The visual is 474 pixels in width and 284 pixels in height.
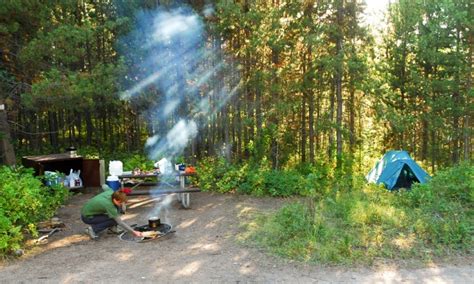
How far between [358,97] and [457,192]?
26.4 ft

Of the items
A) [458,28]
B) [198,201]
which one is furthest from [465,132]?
[198,201]

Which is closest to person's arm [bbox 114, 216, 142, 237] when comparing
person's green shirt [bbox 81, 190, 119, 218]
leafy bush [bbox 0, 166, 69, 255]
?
person's green shirt [bbox 81, 190, 119, 218]

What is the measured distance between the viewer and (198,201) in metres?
9.61

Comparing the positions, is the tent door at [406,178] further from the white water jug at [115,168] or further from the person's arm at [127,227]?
the person's arm at [127,227]

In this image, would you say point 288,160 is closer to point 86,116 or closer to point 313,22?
point 313,22

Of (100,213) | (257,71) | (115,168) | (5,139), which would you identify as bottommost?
(100,213)

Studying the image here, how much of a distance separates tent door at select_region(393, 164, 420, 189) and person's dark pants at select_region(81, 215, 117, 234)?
7.99 m

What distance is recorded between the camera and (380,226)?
673 cm

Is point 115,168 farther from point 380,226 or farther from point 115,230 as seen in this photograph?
point 380,226

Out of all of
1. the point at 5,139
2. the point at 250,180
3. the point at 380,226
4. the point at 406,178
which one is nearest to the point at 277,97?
the point at 250,180

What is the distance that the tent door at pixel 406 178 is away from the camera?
430 inches

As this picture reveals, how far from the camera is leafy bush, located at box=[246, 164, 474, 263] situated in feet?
18.7

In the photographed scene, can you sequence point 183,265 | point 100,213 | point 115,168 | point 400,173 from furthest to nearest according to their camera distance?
point 400,173 → point 115,168 → point 100,213 → point 183,265

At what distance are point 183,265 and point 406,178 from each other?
26.1 ft
